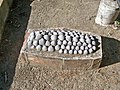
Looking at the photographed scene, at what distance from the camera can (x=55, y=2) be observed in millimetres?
5055

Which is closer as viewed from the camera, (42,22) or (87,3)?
(42,22)

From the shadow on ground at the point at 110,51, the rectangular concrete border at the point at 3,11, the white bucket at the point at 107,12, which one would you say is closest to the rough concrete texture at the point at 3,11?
the rectangular concrete border at the point at 3,11

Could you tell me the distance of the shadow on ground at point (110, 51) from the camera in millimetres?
4008

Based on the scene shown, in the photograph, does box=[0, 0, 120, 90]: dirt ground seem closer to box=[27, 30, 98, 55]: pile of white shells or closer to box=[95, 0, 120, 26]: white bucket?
box=[95, 0, 120, 26]: white bucket

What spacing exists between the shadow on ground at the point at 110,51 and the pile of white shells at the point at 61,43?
409mm

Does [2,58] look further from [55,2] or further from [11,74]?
[55,2]

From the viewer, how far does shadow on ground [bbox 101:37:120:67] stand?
401cm

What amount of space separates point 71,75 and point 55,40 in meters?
0.61

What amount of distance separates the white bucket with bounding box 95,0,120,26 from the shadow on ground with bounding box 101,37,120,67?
0.38 metres

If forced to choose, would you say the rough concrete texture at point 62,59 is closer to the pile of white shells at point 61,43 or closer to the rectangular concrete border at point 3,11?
the pile of white shells at point 61,43

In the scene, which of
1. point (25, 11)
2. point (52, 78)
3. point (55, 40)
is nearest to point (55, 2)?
point (25, 11)

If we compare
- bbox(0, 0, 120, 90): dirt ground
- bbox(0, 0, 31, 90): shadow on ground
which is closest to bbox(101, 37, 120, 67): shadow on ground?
bbox(0, 0, 120, 90): dirt ground

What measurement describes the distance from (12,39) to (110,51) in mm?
1764

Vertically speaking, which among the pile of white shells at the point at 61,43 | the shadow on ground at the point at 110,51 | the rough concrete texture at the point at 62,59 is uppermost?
the pile of white shells at the point at 61,43
